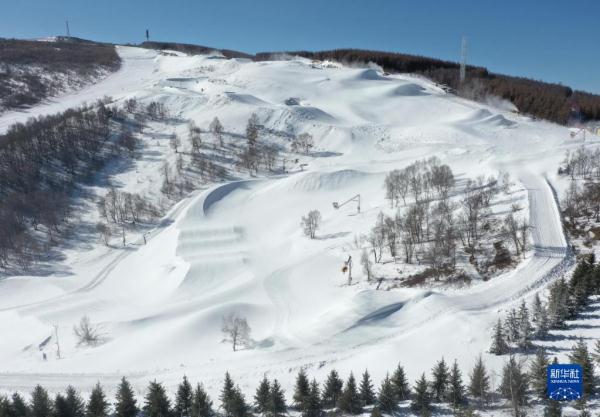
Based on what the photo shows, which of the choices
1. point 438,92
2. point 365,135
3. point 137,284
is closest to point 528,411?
point 137,284

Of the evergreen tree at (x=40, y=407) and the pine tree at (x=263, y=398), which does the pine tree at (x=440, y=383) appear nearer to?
the pine tree at (x=263, y=398)

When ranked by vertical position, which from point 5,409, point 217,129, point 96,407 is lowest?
point 96,407

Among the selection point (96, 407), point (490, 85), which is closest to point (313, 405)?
point (96, 407)

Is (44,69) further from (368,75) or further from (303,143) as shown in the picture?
(303,143)

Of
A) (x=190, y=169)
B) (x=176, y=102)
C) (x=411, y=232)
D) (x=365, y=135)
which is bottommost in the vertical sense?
(x=411, y=232)

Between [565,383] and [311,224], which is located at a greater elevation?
[311,224]

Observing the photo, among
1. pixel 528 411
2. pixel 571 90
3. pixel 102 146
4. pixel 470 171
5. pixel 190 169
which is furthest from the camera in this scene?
pixel 571 90

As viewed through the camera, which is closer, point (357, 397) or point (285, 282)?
point (357, 397)

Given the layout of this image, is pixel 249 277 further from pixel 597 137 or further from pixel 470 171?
pixel 597 137
